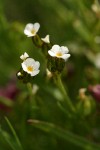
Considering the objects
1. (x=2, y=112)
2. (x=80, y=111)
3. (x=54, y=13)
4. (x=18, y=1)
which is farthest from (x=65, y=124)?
(x=18, y=1)

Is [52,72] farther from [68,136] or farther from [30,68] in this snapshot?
[68,136]

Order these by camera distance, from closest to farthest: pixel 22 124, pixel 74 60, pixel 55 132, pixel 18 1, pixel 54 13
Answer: pixel 55 132 → pixel 22 124 → pixel 74 60 → pixel 54 13 → pixel 18 1

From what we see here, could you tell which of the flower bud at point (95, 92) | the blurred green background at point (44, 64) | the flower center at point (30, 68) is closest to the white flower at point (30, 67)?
the flower center at point (30, 68)

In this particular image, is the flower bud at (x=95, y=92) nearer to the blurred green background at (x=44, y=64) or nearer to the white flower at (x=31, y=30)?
the blurred green background at (x=44, y=64)

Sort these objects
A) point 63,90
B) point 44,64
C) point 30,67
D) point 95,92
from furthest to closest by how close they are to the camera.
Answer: point 44,64, point 95,92, point 63,90, point 30,67

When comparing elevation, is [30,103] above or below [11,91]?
below

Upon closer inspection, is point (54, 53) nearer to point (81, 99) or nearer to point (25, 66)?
point (25, 66)

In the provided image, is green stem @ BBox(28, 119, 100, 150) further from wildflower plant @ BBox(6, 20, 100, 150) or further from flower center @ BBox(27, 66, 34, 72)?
flower center @ BBox(27, 66, 34, 72)

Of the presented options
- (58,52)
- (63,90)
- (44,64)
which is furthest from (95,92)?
(44,64)

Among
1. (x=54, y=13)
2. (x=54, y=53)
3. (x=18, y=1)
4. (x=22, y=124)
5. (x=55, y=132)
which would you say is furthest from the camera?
(x=18, y=1)
